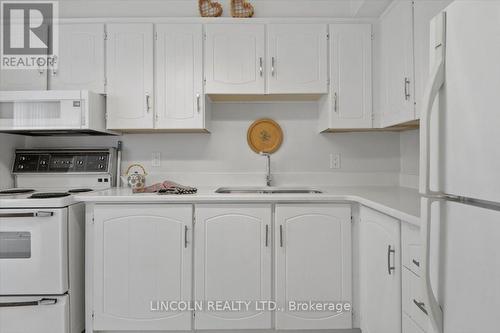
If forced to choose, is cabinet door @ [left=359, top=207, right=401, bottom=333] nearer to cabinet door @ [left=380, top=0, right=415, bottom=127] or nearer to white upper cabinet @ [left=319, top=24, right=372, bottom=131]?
cabinet door @ [left=380, top=0, right=415, bottom=127]

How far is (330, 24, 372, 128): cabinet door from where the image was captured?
7.80ft

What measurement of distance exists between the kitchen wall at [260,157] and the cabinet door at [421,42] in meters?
0.93

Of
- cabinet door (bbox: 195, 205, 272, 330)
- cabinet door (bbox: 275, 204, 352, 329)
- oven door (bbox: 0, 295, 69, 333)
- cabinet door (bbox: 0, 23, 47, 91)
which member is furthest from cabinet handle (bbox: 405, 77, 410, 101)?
cabinet door (bbox: 0, 23, 47, 91)

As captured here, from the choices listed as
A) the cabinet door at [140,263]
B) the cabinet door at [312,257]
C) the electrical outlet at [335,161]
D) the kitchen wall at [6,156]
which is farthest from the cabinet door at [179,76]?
the kitchen wall at [6,156]

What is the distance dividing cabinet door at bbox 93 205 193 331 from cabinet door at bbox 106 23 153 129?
2.36 ft

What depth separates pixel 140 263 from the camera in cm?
205

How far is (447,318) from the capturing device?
0.89 meters

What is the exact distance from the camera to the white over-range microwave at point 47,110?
2225mm

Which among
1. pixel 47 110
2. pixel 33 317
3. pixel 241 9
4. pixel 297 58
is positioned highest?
pixel 241 9

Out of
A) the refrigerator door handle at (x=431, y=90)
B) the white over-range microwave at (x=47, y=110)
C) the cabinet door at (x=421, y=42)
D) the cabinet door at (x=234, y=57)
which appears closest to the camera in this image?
the refrigerator door handle at (x=431, y=90)

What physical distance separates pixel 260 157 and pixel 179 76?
90 centimetres

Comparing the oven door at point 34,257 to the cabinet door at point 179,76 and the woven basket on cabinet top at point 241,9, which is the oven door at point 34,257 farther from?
the woven basket on cabinet top at point 241,9

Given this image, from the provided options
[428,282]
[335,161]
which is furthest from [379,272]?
[335,161]

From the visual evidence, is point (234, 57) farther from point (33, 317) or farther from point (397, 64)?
point (33, 317)
